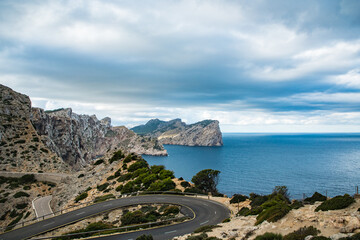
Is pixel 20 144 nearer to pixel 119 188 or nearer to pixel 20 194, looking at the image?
pixel 20 194

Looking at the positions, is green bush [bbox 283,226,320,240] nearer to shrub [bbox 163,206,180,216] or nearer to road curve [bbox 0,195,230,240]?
road curve [bbox 0,195,230,240]

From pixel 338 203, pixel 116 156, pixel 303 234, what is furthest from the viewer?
pixel 116 156

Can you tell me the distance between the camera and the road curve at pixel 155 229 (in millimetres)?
22778

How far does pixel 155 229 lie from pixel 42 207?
35.2m

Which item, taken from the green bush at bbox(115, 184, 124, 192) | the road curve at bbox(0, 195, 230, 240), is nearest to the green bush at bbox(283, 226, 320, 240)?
the road curve at bbox(0, 195, 230, 240)

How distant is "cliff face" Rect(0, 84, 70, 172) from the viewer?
2734 inches

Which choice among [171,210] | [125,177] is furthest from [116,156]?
[171,210]

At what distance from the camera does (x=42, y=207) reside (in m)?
45.5

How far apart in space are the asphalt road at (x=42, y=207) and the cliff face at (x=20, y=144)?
20.2m

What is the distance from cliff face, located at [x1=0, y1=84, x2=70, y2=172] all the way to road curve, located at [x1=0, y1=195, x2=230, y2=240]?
1868 inches

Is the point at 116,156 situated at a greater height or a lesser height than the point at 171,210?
greater

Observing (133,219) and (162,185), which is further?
(162,185)

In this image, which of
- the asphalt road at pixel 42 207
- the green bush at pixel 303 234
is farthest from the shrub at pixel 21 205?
the green bush at pixel 303 234

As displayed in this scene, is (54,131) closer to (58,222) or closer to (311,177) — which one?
(58,222)
